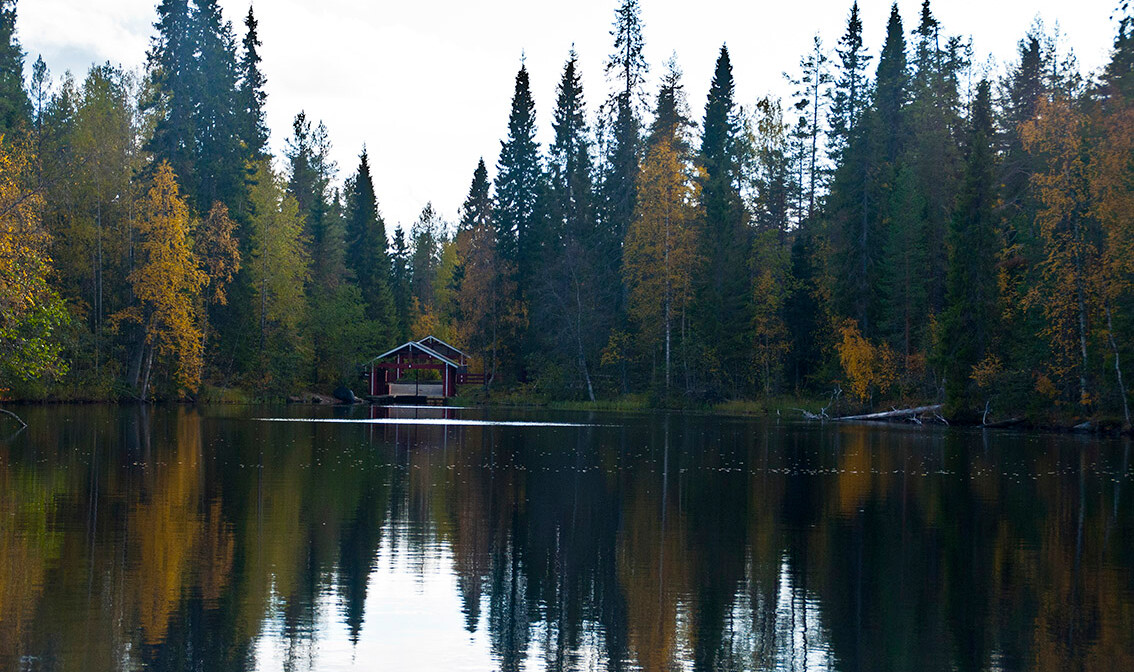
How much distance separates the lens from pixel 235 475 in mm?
20422

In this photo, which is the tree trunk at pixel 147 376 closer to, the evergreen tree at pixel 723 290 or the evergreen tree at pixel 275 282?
the evergreen tree at pixel 275 282

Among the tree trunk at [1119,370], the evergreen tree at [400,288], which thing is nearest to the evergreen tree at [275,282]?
the evergreen tree at [400,288]

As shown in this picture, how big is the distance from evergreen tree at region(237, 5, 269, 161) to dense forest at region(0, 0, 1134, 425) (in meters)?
0.32

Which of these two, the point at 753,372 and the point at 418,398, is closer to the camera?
the point at 753,372

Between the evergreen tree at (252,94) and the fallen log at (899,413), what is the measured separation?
150 feet

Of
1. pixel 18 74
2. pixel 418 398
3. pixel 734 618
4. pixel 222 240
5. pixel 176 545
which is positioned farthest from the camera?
pixel 418 398

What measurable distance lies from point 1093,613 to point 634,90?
7086 centimetres

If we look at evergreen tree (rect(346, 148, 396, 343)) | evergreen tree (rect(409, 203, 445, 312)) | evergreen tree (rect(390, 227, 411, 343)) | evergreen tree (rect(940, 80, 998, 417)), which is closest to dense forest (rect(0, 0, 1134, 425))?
evergreen tree (rect(940, 80, 998, 417))

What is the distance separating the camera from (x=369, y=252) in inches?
4038

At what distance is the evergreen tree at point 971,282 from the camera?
50844 millimetres

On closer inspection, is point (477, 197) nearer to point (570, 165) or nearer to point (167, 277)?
point (570, 165)

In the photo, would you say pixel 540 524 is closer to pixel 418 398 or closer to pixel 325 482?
pixel 325 482

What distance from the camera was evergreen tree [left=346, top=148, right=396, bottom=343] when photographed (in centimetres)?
10106

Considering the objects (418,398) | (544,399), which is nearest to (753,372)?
(544,399)
